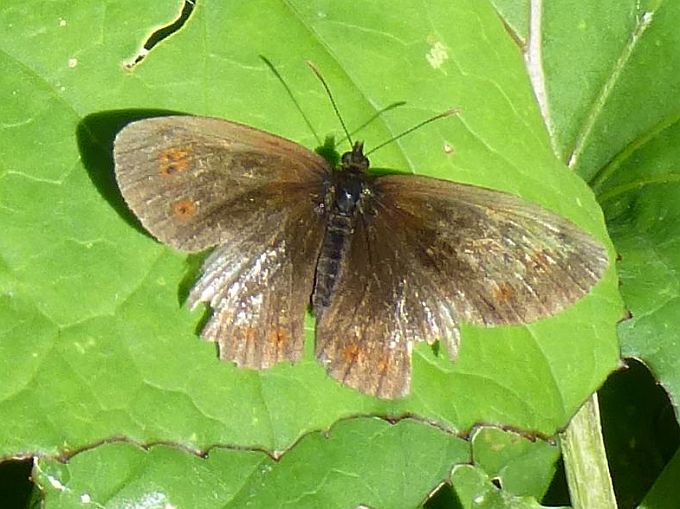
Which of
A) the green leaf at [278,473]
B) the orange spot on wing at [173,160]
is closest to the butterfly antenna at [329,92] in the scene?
the orange spot on wing at [173,160]

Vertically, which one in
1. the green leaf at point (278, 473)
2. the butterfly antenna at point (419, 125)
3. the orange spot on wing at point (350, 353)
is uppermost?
the butterfly antenna at point (419, 125)

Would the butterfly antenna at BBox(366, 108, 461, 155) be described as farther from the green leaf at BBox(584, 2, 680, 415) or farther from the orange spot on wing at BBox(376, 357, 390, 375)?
the green leaf at BBox(584, 2, 680, 415)

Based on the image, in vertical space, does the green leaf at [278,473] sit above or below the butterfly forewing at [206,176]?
below

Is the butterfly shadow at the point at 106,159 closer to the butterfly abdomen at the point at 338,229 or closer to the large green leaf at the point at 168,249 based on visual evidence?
the large green leaf at the point at 168,249

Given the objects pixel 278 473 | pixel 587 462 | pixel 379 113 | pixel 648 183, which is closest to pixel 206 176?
pixel 379 113

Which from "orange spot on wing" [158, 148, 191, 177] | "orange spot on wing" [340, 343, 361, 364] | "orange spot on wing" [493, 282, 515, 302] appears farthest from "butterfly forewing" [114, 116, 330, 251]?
"orange spot on wing" [493, 282, 515, 302]

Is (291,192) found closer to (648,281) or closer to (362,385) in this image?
(362,385)
